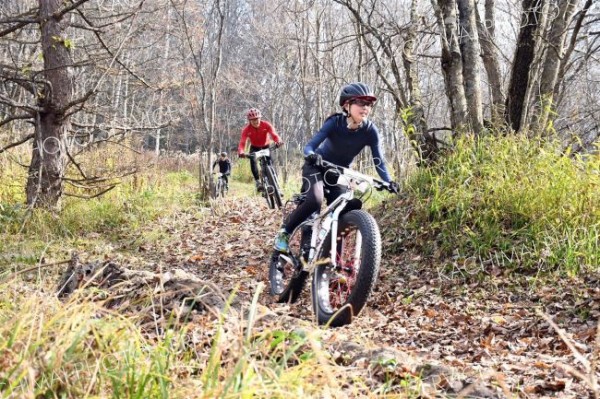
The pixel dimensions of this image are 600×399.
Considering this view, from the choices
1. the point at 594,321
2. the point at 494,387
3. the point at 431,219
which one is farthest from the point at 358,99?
the point at 494,387

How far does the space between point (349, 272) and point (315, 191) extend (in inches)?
34.1

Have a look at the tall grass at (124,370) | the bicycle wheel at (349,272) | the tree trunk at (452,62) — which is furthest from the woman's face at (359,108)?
the tall grass at (124,370)

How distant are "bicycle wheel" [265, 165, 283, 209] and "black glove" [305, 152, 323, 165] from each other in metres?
6.15

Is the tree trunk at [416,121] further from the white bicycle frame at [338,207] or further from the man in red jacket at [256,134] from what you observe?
the man in red jacket at [256,134]

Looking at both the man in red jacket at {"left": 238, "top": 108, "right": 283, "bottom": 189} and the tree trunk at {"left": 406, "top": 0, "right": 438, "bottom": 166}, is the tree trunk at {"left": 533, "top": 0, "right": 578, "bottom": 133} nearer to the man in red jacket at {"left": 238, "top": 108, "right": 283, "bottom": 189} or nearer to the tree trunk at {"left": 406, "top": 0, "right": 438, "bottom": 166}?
the tree trunk at {"left": 406, "top": 0, "right": 438, "bottom": 166}

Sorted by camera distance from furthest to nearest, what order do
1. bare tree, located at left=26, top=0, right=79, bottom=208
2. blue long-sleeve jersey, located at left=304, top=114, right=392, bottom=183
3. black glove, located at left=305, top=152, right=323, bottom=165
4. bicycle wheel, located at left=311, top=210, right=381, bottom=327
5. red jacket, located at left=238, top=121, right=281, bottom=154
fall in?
1. red jacket, located at left=238, top=121, right=281, bottom=154
2. bare tree, located at left=26, top=0, right=79, bottom=208
3. blue long-sleeve jersey, located at left=304, top=114, right=392, bottom=183
4. black glove, located at left=305, top=152, right=323, bottom=165
5. bicycle wheel, located at left=311, top=210, right=381, bottom=327

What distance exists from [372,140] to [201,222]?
17.5ft

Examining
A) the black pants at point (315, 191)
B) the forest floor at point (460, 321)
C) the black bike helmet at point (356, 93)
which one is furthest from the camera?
the black pants at point (315, 191)

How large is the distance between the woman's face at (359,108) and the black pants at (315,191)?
58 cm

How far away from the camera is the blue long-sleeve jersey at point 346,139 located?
5.00 meters

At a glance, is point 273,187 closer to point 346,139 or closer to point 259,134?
point 259,134

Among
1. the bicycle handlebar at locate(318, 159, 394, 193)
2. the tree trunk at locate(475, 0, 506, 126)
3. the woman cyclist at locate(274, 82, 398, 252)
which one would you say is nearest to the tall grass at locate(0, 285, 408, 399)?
the bicycle handlebar at locate(318, 159, 394, 193)

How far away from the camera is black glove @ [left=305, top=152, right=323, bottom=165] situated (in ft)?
14.8

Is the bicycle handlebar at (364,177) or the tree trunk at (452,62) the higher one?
the tree trunk at (452,62)
